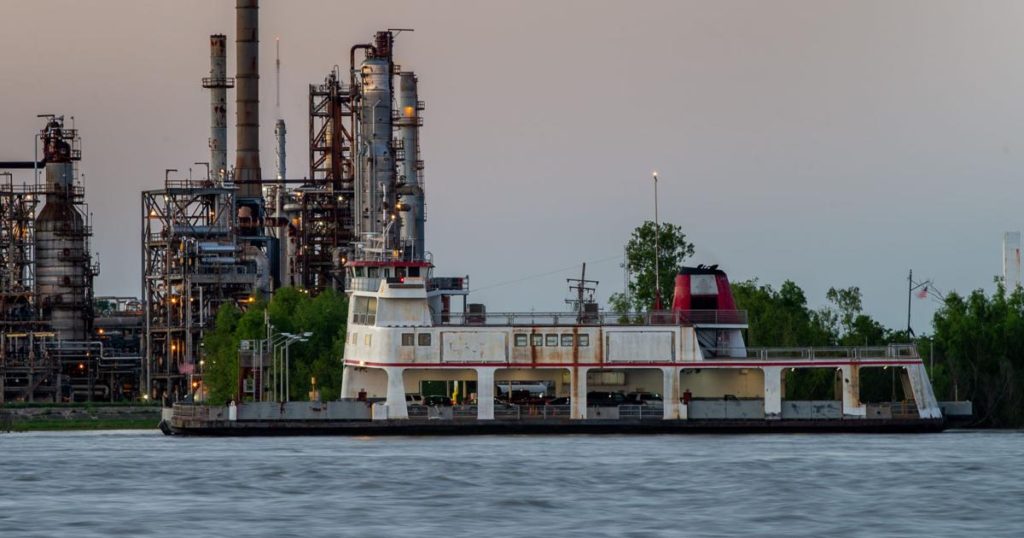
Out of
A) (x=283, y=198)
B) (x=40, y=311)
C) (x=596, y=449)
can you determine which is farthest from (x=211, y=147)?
(x=596, y=449)

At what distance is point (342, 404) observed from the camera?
301 ft

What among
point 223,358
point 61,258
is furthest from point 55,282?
point 223,358

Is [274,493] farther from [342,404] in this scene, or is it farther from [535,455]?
[342,404]

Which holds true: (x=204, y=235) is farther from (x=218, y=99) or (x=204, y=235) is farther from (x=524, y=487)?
(x=524, y=487)

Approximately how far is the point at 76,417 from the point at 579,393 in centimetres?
4325

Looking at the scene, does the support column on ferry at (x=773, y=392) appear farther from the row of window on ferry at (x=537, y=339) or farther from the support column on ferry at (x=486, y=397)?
the support column on ferry at (x=486, y=397)

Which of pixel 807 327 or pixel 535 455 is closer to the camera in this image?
pixel 535 455

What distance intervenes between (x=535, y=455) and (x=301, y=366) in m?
33.7

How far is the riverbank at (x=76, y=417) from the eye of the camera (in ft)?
391

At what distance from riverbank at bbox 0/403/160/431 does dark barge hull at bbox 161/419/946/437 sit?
1112 inches

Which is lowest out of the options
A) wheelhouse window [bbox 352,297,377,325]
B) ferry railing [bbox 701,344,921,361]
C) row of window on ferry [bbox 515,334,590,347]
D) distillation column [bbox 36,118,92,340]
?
ferry railing [bbox 701,344,921,361]

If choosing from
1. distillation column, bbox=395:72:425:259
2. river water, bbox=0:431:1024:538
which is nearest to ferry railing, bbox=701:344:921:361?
river water, bbox=0:431:1024:538

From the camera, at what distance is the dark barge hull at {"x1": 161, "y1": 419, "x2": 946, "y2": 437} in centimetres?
9119

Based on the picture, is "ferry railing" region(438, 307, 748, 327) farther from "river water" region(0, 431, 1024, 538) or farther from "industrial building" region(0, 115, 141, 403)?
"industrial building" region(0, 115, 141, 403)
